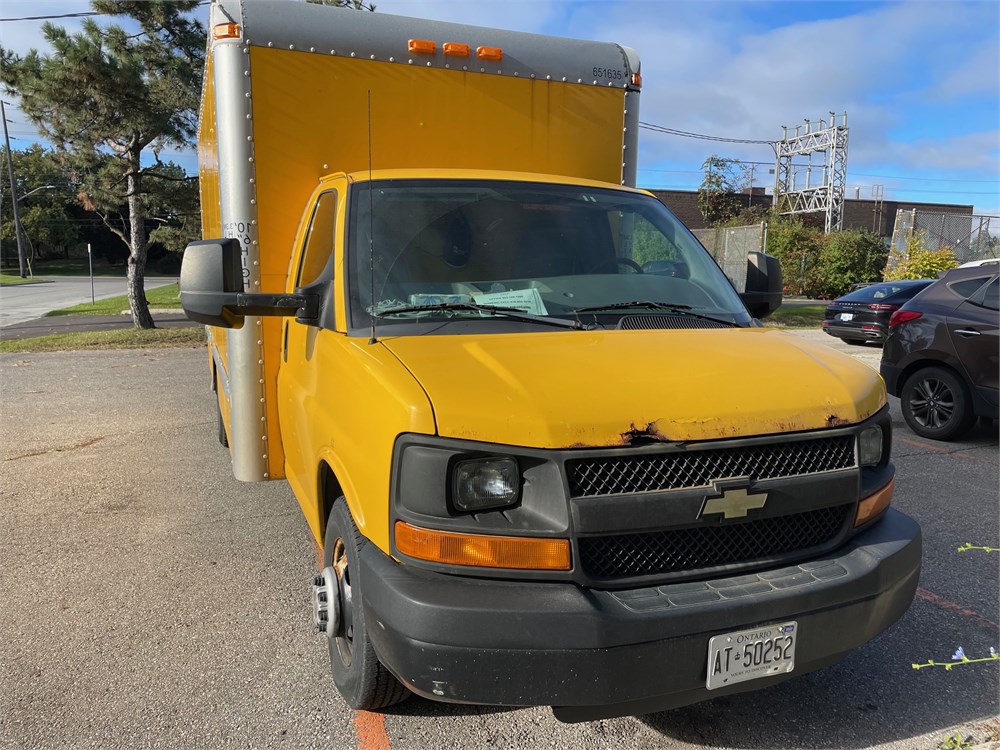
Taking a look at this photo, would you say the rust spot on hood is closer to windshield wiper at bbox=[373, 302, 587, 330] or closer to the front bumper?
the front bumper

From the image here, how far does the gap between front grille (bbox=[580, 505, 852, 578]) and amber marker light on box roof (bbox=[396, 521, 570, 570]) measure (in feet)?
0.32

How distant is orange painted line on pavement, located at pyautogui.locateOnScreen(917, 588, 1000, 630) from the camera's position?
143 inches

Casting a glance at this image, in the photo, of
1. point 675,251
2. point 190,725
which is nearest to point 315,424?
point 190,725

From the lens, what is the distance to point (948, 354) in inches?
279

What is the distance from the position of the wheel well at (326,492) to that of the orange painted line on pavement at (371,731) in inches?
28.4

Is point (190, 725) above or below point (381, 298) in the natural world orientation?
below

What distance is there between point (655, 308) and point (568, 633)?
1568mm

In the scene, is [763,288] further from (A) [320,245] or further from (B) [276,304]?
(B) [276,304]

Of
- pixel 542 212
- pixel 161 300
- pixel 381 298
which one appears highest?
pixel 542 212

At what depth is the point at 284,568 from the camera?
4.17 metres

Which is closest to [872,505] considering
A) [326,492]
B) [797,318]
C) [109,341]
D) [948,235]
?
[326,492]

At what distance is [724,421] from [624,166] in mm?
3272

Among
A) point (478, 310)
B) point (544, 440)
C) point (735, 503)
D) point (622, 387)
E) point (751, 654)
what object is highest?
point (478, 310)

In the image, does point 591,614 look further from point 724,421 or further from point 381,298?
point 381,298
